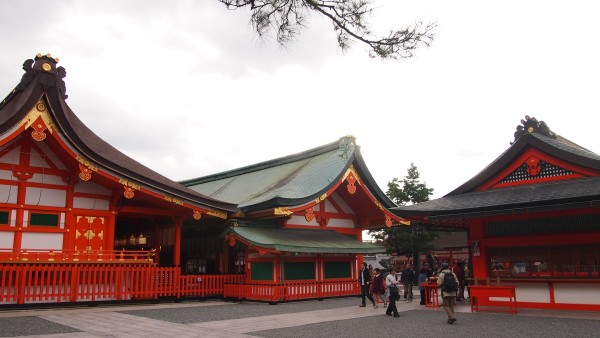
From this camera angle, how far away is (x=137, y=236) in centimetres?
2378

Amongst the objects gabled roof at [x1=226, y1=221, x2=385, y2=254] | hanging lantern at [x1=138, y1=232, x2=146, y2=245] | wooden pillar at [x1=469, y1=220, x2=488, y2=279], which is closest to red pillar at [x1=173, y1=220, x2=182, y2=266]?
gabled roof at [x1=226, y1=221, x2=385, y2=254]

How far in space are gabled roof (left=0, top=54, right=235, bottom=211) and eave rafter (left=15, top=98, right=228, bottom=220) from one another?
0.32ft

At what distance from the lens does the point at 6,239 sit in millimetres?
15672

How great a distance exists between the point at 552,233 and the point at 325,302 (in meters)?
8.28

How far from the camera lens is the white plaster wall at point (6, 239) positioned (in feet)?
51.1

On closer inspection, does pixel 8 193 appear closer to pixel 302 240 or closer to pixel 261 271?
pixel 261 271

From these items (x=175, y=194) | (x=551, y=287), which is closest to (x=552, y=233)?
(x=551, y=287)

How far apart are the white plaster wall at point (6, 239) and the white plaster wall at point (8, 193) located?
1.06 m

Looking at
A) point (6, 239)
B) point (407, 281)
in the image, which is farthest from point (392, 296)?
point (6, 239)

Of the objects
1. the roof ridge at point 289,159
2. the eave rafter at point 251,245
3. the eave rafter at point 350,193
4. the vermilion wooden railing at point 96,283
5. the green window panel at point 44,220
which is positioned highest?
the roof ridge at point 289,159

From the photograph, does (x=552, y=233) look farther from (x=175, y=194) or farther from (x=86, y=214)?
(x=86, y=214)

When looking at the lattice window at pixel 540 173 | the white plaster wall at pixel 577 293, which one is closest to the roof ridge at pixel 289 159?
the lattice window at pixel 540 173

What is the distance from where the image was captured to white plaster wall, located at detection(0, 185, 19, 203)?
15.8 meters

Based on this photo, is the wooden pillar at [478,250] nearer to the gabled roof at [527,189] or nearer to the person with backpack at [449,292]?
the gabled roof at [527,189]
